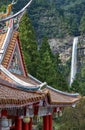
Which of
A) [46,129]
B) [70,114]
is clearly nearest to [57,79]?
[70,114]

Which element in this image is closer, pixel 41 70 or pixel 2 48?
pixel 2 48

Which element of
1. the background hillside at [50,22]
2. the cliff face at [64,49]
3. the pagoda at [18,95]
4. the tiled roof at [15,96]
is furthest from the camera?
the background hillside at [50,22]

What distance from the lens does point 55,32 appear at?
8456 centimetres

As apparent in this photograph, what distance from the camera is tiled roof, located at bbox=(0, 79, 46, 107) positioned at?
8.46 metres

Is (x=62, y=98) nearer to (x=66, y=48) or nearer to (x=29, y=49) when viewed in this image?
(x=29, y=49)

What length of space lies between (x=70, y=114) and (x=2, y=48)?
16.2 m

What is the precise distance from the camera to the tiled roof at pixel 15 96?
8.46 metres

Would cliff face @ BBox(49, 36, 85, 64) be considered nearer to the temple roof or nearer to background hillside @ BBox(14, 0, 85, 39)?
background hillside @ BBox(14, 0, 85, 39)

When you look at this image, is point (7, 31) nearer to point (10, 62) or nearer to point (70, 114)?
point (10, 62)

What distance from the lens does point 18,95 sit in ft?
30.4

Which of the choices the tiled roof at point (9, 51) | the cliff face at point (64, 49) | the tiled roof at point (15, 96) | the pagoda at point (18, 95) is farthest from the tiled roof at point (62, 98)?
the cliff face at point (64, 49)

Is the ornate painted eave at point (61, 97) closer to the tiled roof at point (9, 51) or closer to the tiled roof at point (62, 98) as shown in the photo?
the tiled roof at point (62, 98)

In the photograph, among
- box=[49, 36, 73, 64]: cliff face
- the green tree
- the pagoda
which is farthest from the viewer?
box=[49, 36, 73, 64]: cliff face

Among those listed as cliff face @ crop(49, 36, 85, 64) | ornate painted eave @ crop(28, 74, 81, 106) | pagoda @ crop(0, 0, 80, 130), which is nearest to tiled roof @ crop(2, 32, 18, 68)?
pagoda @ crop(0, 0, 80, 130)
